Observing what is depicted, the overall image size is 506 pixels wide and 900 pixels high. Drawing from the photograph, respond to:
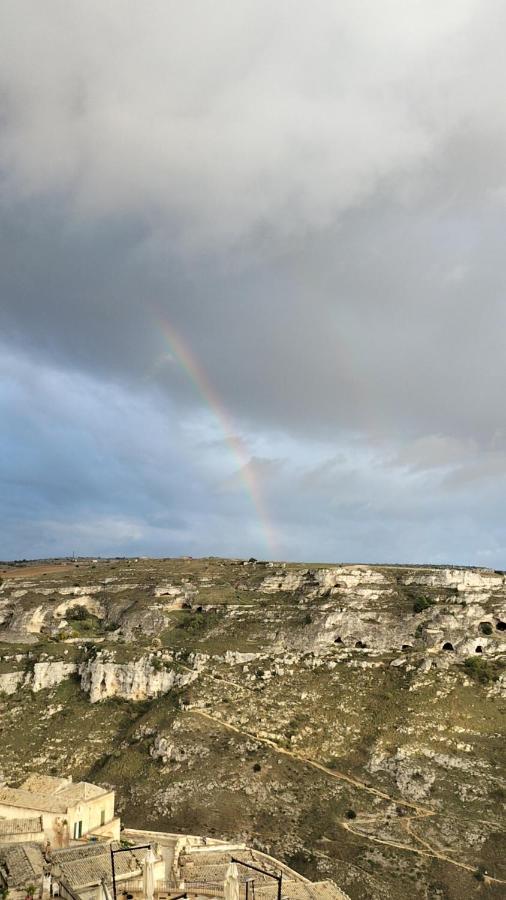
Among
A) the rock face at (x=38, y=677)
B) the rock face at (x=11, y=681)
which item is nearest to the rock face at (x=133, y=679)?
the rock face at (x=38, y=677)

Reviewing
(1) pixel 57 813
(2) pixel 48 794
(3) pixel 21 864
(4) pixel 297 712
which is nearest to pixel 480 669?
(4) pixel 297 712

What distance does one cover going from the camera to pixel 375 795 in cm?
6253

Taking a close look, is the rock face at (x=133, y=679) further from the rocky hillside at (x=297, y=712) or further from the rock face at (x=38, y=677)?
Answer: the rock face at (x=38, y=677)

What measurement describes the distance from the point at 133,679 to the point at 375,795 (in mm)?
34862

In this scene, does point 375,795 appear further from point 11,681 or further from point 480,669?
point 11,681

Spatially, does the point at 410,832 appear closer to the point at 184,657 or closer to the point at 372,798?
the point at 372,798

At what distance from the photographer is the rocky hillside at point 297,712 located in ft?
185

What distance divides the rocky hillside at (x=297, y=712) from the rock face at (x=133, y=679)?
0.73 ft

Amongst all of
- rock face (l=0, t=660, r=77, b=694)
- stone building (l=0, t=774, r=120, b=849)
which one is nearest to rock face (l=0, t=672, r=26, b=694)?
rock face (l=0, t=660, r=77, b=694)

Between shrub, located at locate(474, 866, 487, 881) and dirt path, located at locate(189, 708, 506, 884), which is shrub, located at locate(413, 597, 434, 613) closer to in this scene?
dirt path, located at locate(189, 708, 506, 884)

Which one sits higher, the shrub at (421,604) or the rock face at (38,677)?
the shrub at (421,604)

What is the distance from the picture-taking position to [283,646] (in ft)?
288

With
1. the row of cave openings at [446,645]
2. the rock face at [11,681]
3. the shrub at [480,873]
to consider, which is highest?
the row of cave openings at [446,645]

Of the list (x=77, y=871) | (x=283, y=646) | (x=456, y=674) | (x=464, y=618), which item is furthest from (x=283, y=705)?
(x=77, y=871)
